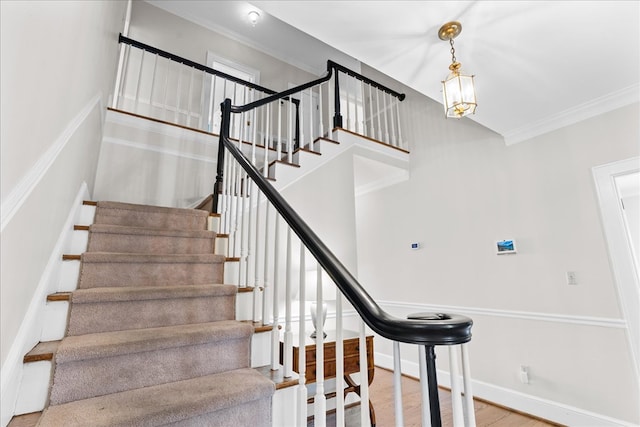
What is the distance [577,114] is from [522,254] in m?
1.32

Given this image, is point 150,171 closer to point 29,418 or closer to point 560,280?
point 29,418

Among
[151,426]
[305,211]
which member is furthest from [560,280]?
[151,426]

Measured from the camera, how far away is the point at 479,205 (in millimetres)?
3314

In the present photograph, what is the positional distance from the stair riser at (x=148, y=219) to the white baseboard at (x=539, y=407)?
238 cm

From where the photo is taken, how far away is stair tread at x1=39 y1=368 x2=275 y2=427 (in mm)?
1005

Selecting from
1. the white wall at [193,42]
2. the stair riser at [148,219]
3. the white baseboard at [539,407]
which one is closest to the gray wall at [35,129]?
the stair riser at [148,219]

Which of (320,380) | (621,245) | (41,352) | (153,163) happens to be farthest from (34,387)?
(621,245)

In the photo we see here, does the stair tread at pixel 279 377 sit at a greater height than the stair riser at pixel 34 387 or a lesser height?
lesser

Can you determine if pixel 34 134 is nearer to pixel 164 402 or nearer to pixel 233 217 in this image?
pixel 164 402

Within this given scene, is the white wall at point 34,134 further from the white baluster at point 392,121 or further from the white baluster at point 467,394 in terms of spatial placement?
the white baluster at point 392,121

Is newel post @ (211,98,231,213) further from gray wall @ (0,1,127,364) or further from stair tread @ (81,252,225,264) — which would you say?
gray wall @ (0,1,127,364)

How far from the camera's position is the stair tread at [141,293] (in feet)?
4.65

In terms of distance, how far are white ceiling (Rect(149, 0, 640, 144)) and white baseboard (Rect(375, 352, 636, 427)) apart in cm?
232

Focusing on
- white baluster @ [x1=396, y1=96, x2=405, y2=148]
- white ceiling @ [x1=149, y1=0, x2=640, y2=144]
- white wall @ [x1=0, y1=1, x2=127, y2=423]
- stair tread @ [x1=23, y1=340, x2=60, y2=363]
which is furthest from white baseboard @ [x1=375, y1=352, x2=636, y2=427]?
white baluster @ [x1=396, y1=96, x2=405, y2=148]
